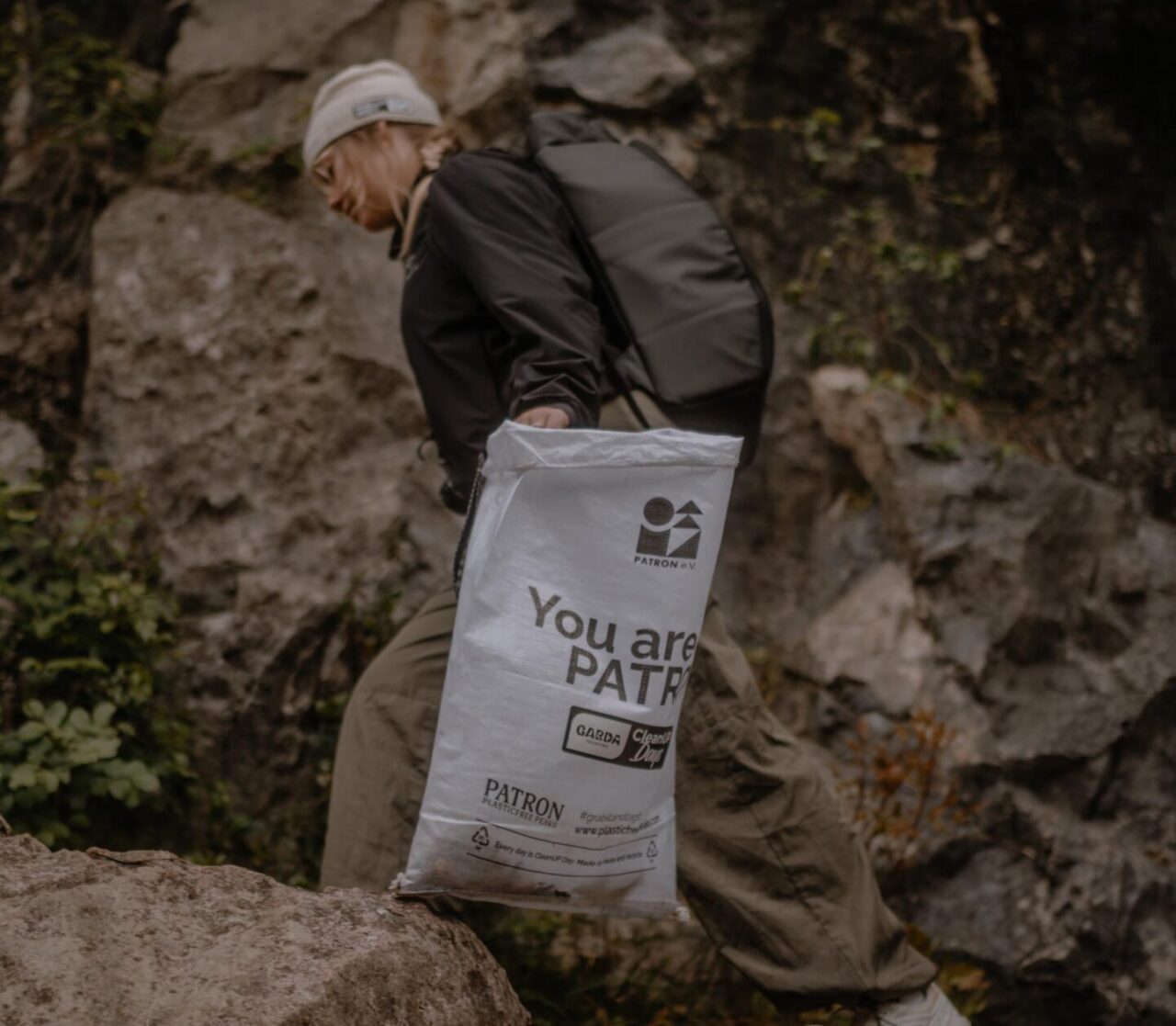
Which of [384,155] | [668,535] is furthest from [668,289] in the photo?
[384,155]

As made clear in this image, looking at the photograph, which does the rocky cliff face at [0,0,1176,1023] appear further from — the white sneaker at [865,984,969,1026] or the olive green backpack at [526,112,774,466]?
the olive green backpack at [526,112,774,466]

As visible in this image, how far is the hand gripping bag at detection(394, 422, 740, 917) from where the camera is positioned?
1.95 meters

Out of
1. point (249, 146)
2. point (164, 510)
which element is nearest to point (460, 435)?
point (164, 510)

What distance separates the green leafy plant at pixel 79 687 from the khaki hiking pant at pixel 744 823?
76cm

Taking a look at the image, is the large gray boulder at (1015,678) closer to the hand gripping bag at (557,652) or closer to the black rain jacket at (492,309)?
the hand gripping bag at (557,652)

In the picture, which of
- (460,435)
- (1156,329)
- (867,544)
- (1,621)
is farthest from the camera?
(1156,329)

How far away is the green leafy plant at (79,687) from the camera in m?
2.70

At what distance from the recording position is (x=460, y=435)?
2383mm

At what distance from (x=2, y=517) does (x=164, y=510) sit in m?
0.55

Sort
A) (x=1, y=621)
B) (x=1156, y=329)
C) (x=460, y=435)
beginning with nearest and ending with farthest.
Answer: (x=460, y=435), (x=1, y=621), (x=1156, y=329)

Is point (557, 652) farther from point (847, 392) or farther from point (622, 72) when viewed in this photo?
point (622, 72)

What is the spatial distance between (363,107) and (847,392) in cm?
202

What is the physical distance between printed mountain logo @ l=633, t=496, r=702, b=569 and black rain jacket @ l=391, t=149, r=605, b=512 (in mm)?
224

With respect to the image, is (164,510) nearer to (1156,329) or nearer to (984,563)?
(984,563)
